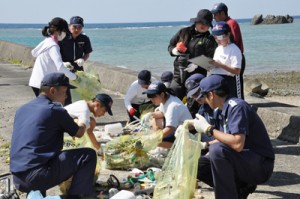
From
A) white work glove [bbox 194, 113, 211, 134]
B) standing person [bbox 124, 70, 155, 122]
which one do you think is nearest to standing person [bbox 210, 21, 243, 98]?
standing person [bbox 124, 70, 155, 122]

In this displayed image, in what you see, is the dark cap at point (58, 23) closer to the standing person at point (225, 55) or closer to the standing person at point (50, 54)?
the standing person at point (50, 54)

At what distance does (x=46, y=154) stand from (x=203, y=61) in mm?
2465

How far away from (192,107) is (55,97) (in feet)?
8.09

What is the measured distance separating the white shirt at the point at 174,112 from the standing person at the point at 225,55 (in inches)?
26.3

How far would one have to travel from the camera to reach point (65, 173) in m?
5.53

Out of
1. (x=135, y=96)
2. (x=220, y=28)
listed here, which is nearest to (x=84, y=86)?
(x=135, y=96)

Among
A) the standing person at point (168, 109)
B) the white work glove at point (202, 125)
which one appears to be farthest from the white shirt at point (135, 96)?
the white work glove at point (202, 125)

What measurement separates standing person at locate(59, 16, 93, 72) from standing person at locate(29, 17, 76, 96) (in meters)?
0.66

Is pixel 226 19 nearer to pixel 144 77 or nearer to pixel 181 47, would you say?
pixel 181 47

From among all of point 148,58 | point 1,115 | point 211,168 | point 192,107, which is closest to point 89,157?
point 211,168

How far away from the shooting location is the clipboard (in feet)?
23.8

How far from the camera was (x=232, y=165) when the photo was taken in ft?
17.7

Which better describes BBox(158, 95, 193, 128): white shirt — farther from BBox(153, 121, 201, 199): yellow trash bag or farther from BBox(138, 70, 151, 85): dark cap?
BBox(138, 70, 151, 85): dark cap

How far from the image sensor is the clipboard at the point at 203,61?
7250 millimetres
